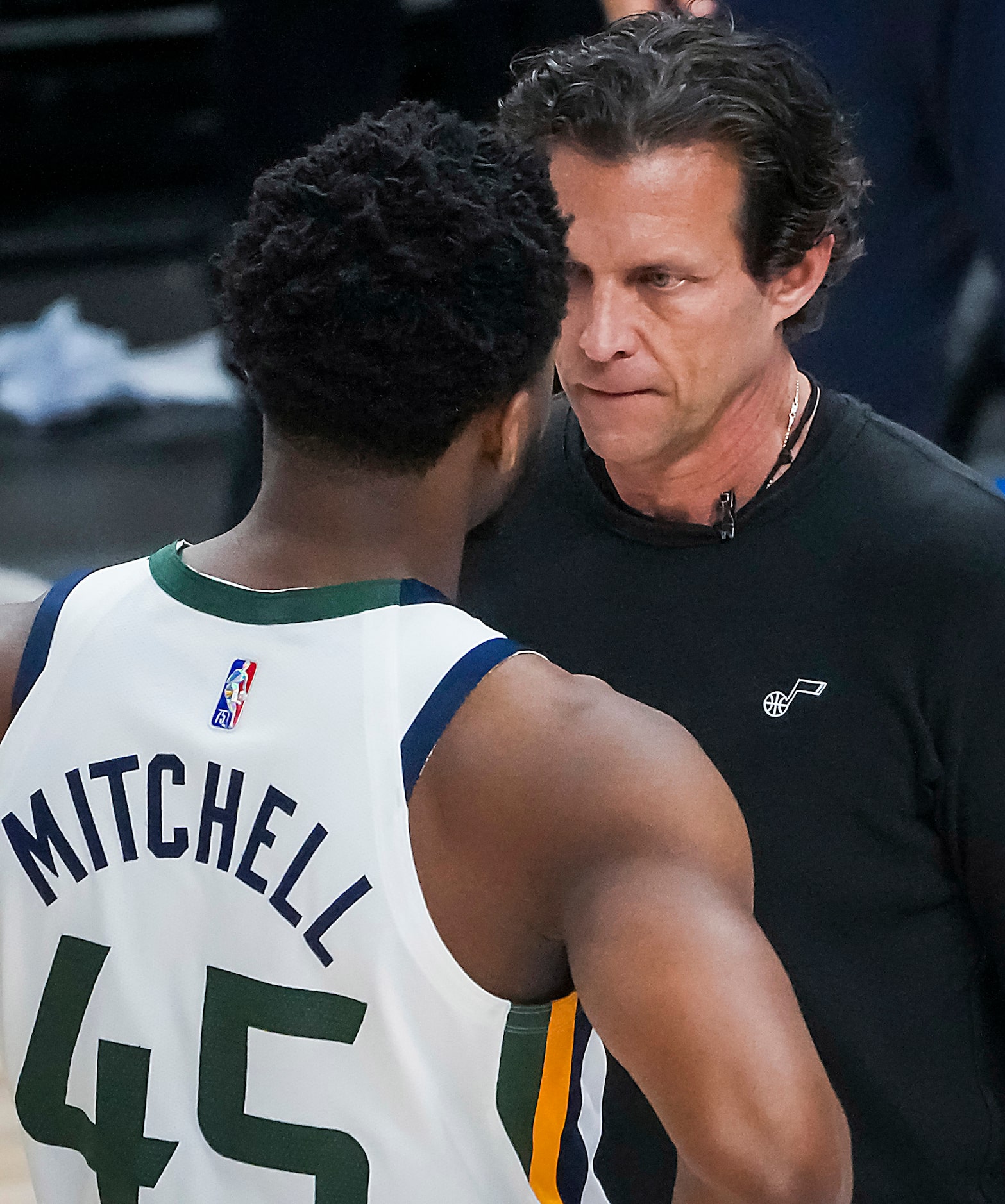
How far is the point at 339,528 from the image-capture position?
1.19m

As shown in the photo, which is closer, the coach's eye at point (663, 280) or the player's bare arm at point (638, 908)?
the player's bare arm at point (638, 908)

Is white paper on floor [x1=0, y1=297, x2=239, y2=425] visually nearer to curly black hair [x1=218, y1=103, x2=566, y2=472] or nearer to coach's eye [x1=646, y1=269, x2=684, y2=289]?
coach's eye [x1=646, y1=269, x2=684, y2=289]

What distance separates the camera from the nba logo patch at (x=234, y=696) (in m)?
1.17

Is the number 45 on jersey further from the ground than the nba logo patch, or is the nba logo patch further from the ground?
the nba logo patch

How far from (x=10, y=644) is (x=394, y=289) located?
38 centimetres

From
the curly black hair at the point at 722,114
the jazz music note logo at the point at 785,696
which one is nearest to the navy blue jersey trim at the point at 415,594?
the jazz music note logo at the point at 785,696

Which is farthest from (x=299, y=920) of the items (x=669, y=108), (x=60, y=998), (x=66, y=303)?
(x=66, y=303)

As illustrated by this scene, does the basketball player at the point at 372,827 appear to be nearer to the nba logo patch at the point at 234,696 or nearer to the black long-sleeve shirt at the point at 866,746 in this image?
the nba logo patch at the point at 234,696

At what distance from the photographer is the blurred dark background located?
2977 mm

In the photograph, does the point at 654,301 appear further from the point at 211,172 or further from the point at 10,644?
the point at 211,172

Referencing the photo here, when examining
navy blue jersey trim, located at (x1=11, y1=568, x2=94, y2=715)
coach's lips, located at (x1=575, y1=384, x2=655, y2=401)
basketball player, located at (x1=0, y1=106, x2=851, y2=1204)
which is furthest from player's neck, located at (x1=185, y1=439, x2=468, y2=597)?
coach's lips, located at (x1=575, y1=384, x2=655, y2=401)

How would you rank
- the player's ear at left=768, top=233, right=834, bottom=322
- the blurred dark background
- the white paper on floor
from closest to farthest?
the player's ear at left=768, top=233, right=834, bottom=322 < the blurred dark background < the white paper on floor

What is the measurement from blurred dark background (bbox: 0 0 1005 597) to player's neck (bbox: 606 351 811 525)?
1.05 m

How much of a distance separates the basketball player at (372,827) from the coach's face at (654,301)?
0.41 meters
